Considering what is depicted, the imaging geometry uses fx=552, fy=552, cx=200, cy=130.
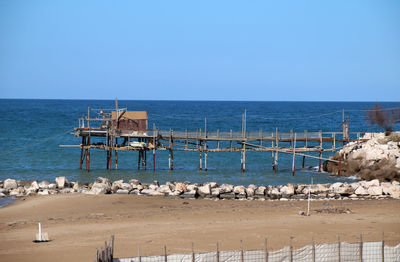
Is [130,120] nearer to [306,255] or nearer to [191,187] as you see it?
[191,187]

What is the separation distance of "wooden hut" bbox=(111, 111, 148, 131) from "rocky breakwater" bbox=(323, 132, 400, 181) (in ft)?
53.4

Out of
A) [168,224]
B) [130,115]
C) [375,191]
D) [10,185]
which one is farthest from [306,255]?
[130,115]

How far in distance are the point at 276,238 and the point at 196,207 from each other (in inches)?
305

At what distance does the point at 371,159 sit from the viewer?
140ft

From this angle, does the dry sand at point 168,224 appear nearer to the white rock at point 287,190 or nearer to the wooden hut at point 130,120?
the white rock at point 287,190

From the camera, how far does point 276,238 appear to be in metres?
22.0

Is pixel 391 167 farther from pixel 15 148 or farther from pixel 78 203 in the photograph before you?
pixel 15 148

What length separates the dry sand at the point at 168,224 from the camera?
2077 centimetres

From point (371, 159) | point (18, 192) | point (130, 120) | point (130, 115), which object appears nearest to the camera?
point (18, 192)

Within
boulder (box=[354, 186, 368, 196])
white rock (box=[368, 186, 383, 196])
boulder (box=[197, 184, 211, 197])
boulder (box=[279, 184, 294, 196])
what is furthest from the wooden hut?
white rock (box=[368, 186, 383, 196])

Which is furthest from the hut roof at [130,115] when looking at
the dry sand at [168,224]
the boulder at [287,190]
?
the boulder at [287,190]

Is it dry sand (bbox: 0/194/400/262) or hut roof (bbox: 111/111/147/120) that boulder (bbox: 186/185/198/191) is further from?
hut roof (bbox: 111/111/147/120)

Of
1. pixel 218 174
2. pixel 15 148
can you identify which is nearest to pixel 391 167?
pixel 218 174

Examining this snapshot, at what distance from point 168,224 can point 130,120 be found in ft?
76.0
